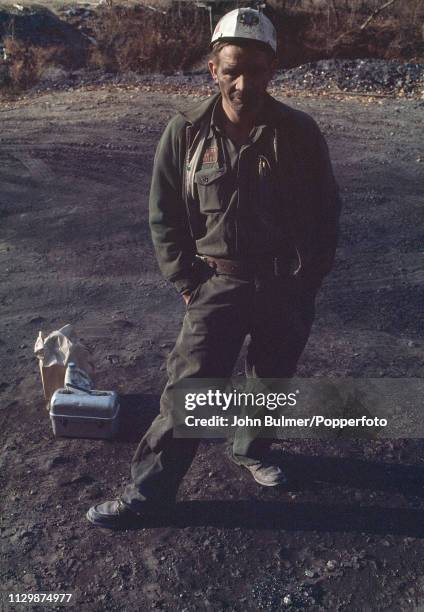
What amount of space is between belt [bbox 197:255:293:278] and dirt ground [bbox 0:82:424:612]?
1.35 meters

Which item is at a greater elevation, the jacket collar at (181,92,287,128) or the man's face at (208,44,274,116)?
the man's face at (208,44,274,116)

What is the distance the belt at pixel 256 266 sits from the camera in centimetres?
306

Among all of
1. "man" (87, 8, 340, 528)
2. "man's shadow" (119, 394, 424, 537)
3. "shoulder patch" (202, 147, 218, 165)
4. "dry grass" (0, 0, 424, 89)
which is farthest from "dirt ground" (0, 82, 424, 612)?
"dry grass" (0, 0, 424, 89)

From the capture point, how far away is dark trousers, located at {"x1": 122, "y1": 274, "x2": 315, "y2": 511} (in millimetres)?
3094

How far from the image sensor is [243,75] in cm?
283

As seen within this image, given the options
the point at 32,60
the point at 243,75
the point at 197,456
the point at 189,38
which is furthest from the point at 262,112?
the point at 189,38

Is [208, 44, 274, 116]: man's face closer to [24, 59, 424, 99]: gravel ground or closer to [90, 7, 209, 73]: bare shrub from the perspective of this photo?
[24, 59, 424, 99]: gravel ground

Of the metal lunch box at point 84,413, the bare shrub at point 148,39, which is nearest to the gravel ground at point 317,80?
the bare shrub at point 148,39

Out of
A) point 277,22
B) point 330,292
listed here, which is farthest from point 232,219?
point 277,22

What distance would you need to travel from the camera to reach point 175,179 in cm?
313

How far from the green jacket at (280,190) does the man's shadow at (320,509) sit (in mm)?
1231

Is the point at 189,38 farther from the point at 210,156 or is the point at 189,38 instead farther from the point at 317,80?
the point at 210,156

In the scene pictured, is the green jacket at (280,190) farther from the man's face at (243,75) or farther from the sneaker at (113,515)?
the sneaker at (113,515)

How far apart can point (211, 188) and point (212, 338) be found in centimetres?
70
